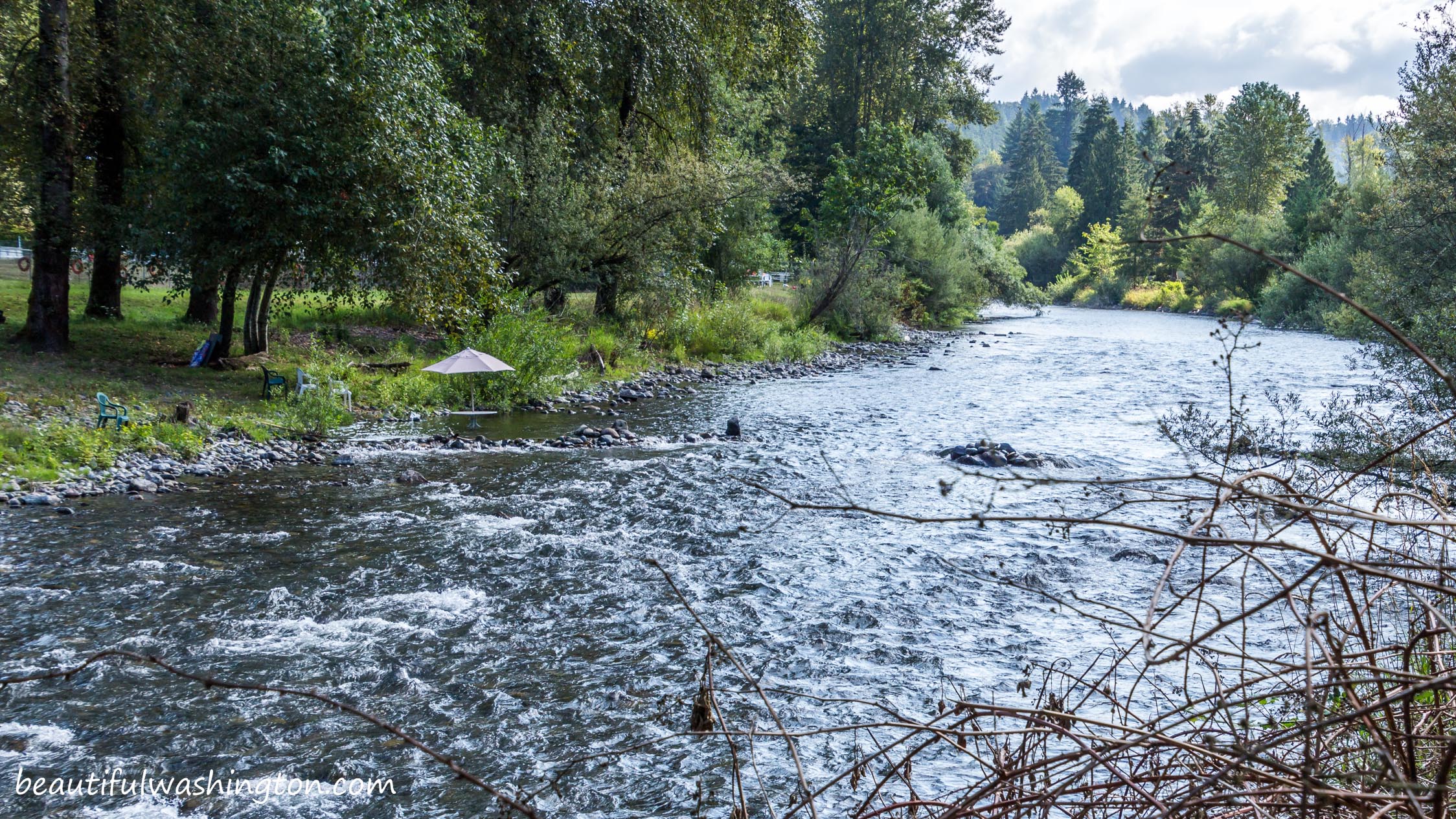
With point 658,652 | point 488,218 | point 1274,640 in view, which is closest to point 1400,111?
point 1274,640

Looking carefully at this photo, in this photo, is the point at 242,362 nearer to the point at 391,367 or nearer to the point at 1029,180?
the point at 391,367

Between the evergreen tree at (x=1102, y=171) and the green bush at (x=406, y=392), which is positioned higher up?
the evergreen tree at (x=1102, y=171)

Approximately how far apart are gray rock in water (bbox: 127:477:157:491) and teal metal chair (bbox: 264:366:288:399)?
4.62m

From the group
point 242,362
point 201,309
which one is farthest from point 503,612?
point 201,309

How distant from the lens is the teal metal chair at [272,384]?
14898 mm

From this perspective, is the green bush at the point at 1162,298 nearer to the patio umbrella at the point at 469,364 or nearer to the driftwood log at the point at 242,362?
the patio umbrella at the point at 469,364

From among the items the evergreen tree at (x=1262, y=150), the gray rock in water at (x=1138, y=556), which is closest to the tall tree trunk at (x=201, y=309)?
the gray rock in water at (x=1138, y=556)

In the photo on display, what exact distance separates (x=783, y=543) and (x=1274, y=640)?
4.51 metres

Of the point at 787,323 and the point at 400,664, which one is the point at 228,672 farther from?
the point at 787,323

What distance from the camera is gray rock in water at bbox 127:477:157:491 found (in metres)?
10.2

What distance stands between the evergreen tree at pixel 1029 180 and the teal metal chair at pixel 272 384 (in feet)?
322

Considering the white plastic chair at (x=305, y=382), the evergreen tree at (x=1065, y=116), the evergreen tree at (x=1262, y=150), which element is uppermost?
the evergreen tree at (x=1065, y=116)

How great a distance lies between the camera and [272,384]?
15.0 meters

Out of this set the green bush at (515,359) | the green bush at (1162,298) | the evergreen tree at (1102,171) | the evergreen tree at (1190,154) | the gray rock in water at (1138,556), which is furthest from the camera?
the evergreen tree at (1102,171)
